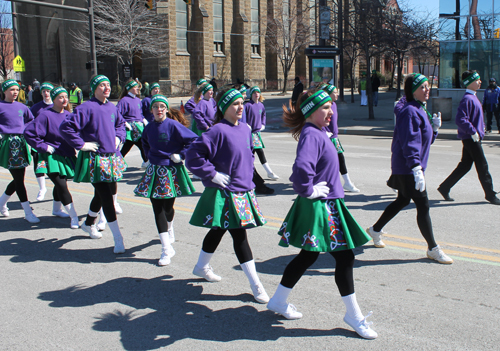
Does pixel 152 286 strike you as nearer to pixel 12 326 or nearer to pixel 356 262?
pixel 12 326

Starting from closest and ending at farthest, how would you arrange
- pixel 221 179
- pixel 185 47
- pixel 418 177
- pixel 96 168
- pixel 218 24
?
pixel 221 179, pixel 418 177, pixel 96 168, pixel 185 47, pixel 218 24

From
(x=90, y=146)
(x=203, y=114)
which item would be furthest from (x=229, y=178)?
(x=203, y=114)

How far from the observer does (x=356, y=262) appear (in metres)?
5.04

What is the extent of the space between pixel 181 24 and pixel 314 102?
41190 mm

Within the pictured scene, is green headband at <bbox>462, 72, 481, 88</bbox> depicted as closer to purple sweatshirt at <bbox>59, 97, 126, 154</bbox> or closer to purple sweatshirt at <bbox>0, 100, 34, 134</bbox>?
purple sweatshirt at <bbox>59, 97, 126, 154</bbox>

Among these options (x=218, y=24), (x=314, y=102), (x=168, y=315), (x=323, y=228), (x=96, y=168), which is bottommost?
(x=168, y=315)

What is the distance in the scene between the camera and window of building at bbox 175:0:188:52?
42.0m

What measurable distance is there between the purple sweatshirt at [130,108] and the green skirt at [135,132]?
8 cm

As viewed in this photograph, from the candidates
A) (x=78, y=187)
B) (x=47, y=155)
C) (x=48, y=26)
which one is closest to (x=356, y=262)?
(x=47, y=155)

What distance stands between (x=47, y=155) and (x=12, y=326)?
304cm

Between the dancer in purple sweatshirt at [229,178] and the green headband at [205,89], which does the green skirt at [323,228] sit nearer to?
the dancer in purple sweatshirt at [229,178]

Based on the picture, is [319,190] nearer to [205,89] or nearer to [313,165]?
[313,165]

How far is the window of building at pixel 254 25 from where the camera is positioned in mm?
48500

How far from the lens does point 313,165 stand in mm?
3443
